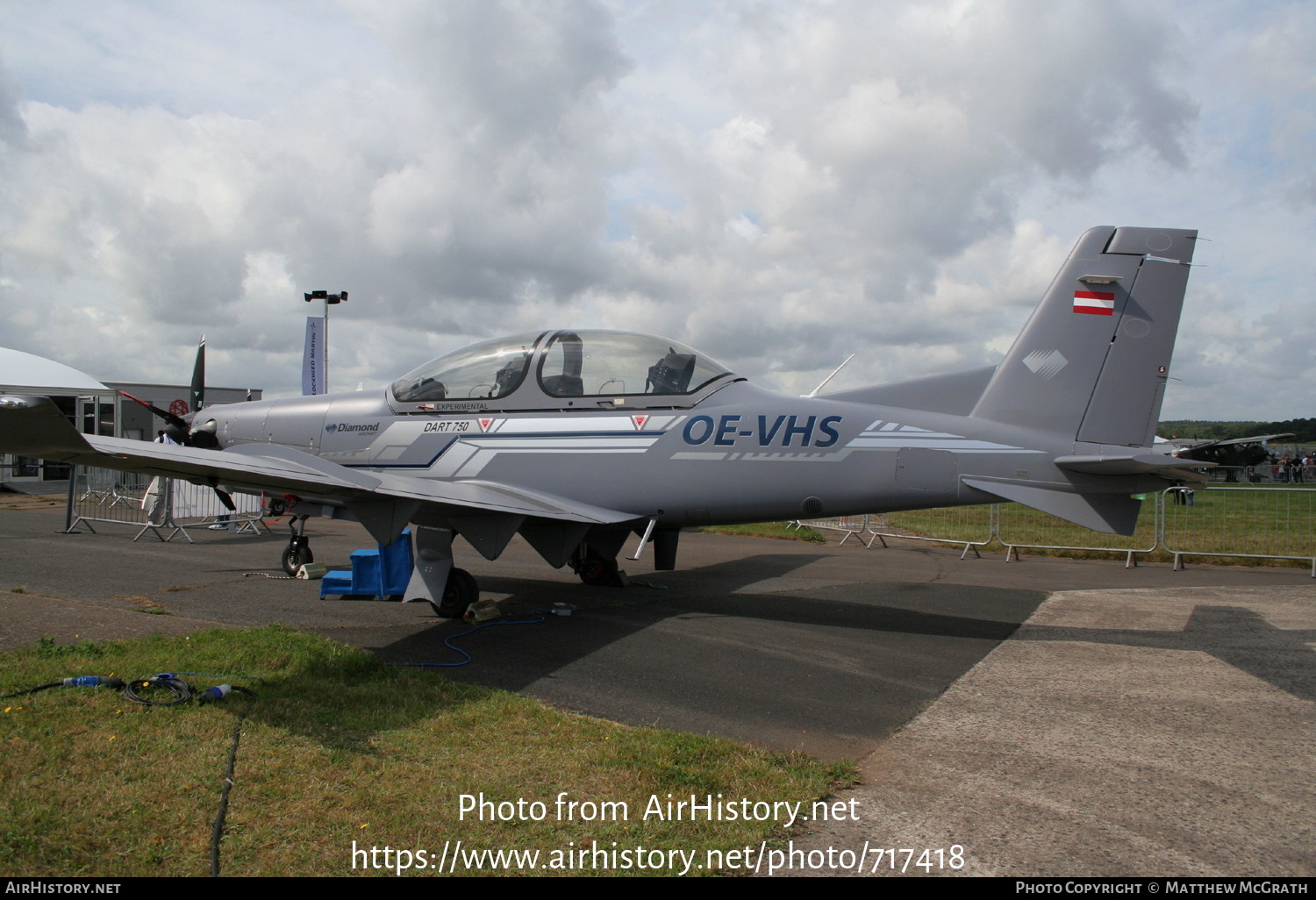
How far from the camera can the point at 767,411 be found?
23.1 ft

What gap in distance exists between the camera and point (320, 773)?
3.48 m

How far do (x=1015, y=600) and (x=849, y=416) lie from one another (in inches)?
142

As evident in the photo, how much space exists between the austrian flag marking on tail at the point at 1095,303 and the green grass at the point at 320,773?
4.85 meters

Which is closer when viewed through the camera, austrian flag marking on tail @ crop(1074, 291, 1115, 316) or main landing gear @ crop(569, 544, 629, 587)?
austrian flag marking on tail @ crop(1074, 291, 1115, 316)

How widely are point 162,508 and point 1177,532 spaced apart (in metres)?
18.3

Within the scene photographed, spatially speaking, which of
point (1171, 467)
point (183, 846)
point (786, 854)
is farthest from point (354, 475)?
point (1171, 467)

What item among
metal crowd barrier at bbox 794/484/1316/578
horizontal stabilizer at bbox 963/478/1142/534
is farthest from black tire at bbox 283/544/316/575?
metal crowd barrier at bbox 794/484/1316/578

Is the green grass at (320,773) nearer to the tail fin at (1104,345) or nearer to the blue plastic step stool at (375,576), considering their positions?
the blue plastic step stool at (375,576)

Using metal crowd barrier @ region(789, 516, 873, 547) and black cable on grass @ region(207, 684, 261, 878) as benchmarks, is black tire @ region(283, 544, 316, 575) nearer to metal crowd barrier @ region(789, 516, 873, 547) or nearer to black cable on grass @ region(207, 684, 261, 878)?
black cable on grass @ region(207, 684, 261, 878)

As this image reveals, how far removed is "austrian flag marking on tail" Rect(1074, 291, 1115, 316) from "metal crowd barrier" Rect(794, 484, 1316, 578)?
600 cm

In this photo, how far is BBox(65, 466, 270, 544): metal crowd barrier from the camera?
13695 mm

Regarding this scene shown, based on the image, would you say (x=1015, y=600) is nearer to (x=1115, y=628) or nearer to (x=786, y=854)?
(x=1115, y=628)

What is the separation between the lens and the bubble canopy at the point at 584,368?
7.42 m

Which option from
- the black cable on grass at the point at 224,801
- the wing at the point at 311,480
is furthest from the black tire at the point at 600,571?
the black cable on grass at the point at 224,801
